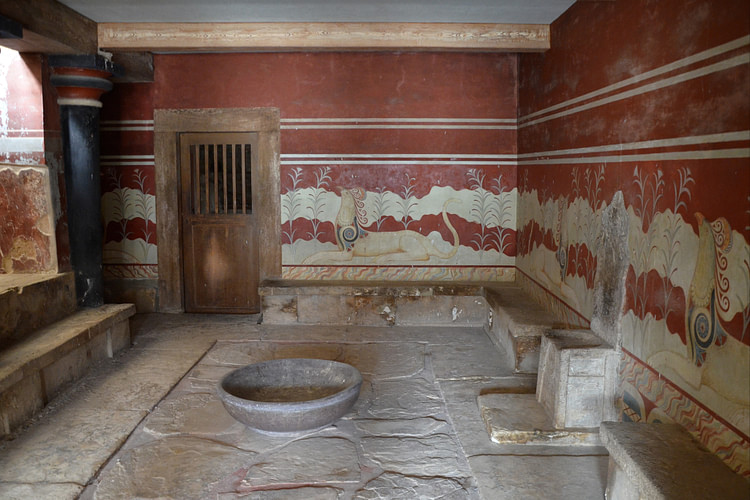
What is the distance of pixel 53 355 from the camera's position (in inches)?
146

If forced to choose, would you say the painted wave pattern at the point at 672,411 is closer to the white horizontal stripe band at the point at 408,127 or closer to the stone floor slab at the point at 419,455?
the stone floor slab at the point at 419,455

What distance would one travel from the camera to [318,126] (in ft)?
19.2

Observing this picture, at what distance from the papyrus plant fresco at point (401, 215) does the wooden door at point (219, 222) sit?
430 millimetres

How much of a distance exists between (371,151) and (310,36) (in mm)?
1373

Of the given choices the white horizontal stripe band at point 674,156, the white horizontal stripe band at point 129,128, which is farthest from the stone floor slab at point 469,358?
the white horizontal stripe band at point 129,128

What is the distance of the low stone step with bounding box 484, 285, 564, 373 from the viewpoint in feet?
14.0

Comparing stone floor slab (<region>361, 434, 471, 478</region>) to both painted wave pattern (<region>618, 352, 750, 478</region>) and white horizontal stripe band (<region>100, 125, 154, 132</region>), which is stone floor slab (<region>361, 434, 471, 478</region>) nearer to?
painted wave pattern (<region>618, 352, 750, 478</region>)

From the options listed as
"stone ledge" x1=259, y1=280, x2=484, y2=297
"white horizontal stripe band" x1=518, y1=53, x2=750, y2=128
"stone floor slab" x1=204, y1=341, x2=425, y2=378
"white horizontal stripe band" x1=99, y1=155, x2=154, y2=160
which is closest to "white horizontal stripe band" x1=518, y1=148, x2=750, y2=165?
"white horizontal stripe band" x1=518, y1=53, x2=750, y2=128

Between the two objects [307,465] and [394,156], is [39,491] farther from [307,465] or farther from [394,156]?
[394,156]

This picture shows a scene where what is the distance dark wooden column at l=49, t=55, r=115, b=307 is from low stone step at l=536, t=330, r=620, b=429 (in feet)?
12.4

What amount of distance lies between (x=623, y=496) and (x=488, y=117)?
420 centimetres

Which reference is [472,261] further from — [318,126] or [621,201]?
[621,201]

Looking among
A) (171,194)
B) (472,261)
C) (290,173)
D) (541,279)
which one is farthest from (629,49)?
(171,194)

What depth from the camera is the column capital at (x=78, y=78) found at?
14.9ft
